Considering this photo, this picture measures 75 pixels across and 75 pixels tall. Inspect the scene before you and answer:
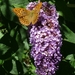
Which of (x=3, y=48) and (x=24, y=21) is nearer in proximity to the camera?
(x=24, y=21)

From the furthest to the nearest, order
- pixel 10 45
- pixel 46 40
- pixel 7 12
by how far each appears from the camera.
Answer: pixel 10 45 → pixel 7 12 → pixel 46 40

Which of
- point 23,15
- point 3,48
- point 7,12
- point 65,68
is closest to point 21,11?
point 23,15

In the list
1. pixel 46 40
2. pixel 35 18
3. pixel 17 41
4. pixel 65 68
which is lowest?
pixel 65 68

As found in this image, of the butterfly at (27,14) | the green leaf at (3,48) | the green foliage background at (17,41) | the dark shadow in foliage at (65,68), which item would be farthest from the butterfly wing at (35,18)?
the dark shadow in foliage at (65,68)

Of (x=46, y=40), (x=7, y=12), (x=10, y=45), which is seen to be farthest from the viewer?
(x=10, y=45)

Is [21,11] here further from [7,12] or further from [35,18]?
[7,12]

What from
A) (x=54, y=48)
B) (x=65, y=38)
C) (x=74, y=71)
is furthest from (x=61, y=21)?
(x=54, y=48)

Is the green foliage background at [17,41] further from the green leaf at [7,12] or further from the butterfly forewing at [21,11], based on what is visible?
the butterfly forewing at [21,11]
